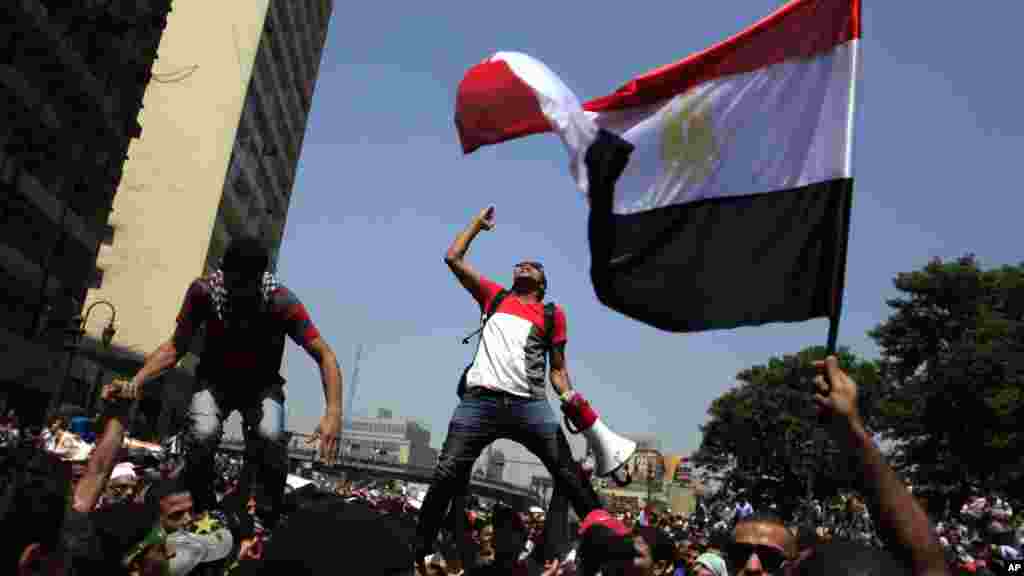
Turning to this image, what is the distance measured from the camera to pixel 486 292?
543 centimetres

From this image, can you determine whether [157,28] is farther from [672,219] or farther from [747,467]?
[747,467]

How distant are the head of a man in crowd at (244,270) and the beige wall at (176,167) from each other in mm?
51418

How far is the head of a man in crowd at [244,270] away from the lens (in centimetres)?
468

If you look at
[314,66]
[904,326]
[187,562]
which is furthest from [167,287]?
[187,562]

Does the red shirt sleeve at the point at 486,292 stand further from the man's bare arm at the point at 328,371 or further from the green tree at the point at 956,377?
the green tree at the point at 956,377

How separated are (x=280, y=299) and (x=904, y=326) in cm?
5789

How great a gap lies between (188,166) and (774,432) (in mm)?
49619

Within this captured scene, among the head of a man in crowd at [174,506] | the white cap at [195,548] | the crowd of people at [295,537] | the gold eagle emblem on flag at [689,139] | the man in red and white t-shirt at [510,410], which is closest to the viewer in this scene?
the crowd of people at [295,537]

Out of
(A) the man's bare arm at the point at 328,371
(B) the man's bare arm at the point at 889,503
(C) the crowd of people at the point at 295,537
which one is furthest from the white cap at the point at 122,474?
(B) the man's bare arm at the point at 889,503

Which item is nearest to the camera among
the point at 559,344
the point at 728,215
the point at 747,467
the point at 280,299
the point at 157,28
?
the point at 728,215

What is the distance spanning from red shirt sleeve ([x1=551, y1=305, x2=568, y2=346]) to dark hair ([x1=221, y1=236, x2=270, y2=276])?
1.56 metres

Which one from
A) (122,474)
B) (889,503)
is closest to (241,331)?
(889,503)

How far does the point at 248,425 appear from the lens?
190 inches

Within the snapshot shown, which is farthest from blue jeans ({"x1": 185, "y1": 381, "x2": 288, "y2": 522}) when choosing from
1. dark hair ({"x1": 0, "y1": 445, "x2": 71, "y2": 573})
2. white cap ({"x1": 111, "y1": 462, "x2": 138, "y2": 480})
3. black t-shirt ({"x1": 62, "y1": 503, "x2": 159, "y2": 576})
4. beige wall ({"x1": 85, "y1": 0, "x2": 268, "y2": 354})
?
beige wall ({"x1": 85, "y1": 0, "x2": 268, "y2": 354})
